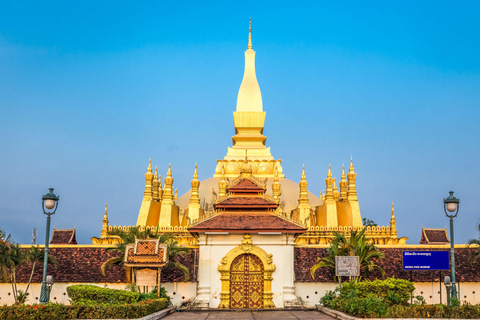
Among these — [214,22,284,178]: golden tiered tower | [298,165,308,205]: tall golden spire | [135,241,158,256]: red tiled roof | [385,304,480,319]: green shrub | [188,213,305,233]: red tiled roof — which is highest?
[214,22,284,178]: golden tiered tower

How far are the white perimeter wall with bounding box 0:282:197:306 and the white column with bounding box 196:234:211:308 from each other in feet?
4.13

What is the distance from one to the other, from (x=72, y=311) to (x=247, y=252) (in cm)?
912

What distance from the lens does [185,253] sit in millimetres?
26547

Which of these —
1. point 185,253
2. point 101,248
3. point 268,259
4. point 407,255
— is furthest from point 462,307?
point 101,248

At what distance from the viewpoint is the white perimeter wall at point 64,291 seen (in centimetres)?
2655

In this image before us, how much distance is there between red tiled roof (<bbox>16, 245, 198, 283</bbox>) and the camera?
2695 cm

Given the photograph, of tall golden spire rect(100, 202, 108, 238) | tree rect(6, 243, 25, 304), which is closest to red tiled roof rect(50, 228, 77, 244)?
tall golden spire rect(100, 202, 108, 238)

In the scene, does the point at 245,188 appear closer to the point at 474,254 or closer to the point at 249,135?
the point at 474,254

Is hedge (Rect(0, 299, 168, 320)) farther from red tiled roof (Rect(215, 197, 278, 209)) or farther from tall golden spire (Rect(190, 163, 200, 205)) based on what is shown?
tall golden spire (Rect(190, 163, 200, 205))

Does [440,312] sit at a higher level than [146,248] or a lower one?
lower

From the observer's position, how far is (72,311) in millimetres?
18031

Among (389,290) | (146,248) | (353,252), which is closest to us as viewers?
(389,290)

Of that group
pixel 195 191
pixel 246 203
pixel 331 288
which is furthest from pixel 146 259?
pixel 195 191

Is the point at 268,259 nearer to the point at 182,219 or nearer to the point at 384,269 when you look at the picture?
the point at 384,269
